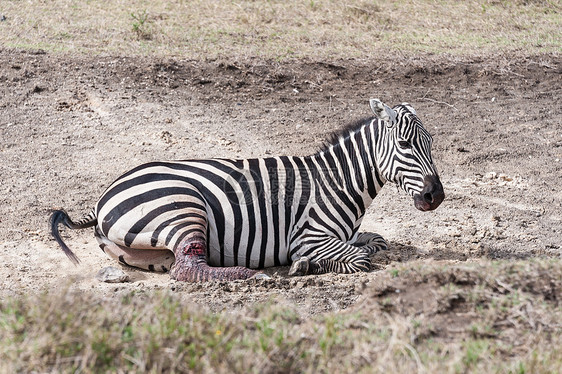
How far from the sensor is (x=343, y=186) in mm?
6973

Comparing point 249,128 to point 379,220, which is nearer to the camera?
point 379,220

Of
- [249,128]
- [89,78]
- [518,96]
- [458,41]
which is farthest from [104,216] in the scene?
[458,41]

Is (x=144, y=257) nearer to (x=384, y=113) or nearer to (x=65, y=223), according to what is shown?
(x=65, y=223)

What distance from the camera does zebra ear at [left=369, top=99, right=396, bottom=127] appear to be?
6668mm

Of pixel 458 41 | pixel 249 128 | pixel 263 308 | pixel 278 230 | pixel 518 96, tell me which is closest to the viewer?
pixel 263 308

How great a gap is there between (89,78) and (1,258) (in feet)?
15.3

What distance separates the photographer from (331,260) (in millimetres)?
6578

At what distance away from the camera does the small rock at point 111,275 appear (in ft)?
20.5

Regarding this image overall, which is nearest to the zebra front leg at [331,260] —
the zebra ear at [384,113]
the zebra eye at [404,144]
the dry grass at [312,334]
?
the zebra eye at [404,144]

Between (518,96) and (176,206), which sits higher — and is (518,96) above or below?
above

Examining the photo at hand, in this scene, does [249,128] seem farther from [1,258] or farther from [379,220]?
[1,258]

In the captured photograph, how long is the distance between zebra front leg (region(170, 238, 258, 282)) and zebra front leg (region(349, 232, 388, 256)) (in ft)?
4.12

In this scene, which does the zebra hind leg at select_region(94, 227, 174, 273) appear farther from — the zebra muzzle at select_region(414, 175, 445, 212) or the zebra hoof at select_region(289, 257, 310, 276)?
the zebra muzzle at select_region(414, 175, 445, 212)

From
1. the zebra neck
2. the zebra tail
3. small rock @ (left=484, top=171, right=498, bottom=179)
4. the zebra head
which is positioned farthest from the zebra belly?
small rock @ (left=484, top=171, right=498, bottom=179)
